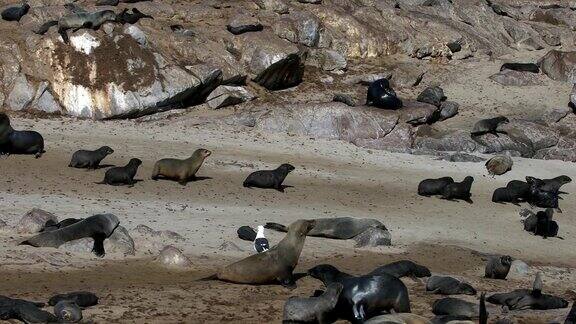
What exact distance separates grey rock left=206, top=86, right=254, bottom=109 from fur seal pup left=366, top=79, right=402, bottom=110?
8.82 feet

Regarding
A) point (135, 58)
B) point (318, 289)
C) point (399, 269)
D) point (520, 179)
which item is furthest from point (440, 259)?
point (135, 58)

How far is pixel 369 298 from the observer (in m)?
10.7

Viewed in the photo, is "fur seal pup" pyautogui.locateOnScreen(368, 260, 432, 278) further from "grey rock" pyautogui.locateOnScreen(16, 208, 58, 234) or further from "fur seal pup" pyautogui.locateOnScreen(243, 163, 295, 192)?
"fur seal pup" pyautogui.locateOnScreen(243, 163, 295, 192)

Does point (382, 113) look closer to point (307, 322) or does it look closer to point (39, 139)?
point (39, 139)

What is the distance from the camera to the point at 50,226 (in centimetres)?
1334

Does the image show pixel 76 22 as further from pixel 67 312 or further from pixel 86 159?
pixel 67 312

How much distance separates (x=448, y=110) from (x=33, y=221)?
13546mm

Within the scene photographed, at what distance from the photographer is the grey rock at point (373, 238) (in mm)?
14898

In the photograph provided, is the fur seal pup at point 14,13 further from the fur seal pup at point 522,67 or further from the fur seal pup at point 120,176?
the fur seal pup at point 522,67

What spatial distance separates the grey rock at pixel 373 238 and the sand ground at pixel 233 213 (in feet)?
0.53

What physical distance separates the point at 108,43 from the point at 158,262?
1141 centimetres

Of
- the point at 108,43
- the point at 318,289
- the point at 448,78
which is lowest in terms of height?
the point at 448,78

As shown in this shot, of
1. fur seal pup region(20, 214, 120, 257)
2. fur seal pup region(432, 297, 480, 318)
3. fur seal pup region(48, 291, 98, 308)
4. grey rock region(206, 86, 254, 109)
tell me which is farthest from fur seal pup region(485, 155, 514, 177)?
fur seal pup region(48, 291, 98, 308)

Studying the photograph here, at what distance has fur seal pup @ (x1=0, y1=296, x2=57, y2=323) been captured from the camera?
9.55 m
